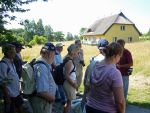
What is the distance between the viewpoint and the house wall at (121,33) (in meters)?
71.9

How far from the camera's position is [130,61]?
906 centimetres

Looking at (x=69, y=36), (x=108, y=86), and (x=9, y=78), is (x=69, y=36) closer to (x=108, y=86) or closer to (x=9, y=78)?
(x=9, y=78)

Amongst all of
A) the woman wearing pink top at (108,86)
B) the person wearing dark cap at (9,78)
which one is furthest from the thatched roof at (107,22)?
the woman wearing pink top at (108,86)

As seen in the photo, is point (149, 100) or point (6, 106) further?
point (149, 100)

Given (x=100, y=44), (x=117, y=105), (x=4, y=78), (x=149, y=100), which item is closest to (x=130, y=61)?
(x=149, y=100)

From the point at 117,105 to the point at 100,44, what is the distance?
1664 millimetres

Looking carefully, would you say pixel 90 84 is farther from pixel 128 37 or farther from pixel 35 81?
pixel 128 37

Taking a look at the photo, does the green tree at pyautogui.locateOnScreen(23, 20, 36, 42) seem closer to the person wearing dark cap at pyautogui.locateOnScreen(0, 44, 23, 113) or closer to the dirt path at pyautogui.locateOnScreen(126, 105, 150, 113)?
the person wearing dark cap at pyautogui.locateOnScreen(0, 44, 23, 113)

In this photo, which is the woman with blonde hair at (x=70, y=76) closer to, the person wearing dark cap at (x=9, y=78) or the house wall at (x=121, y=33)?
the person wearing dark cap at (x=9, y=78)

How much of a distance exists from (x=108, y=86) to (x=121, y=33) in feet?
229

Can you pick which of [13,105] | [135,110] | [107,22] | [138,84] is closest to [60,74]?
[13,105]

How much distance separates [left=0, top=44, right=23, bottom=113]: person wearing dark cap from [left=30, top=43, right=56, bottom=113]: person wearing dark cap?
46.4 inches

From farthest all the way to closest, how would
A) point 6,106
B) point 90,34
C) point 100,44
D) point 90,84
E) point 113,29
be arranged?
point 90,34
point 113,29
point 6,106
point 100,44
point 90,84

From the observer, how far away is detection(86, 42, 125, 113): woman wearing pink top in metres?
4.39
